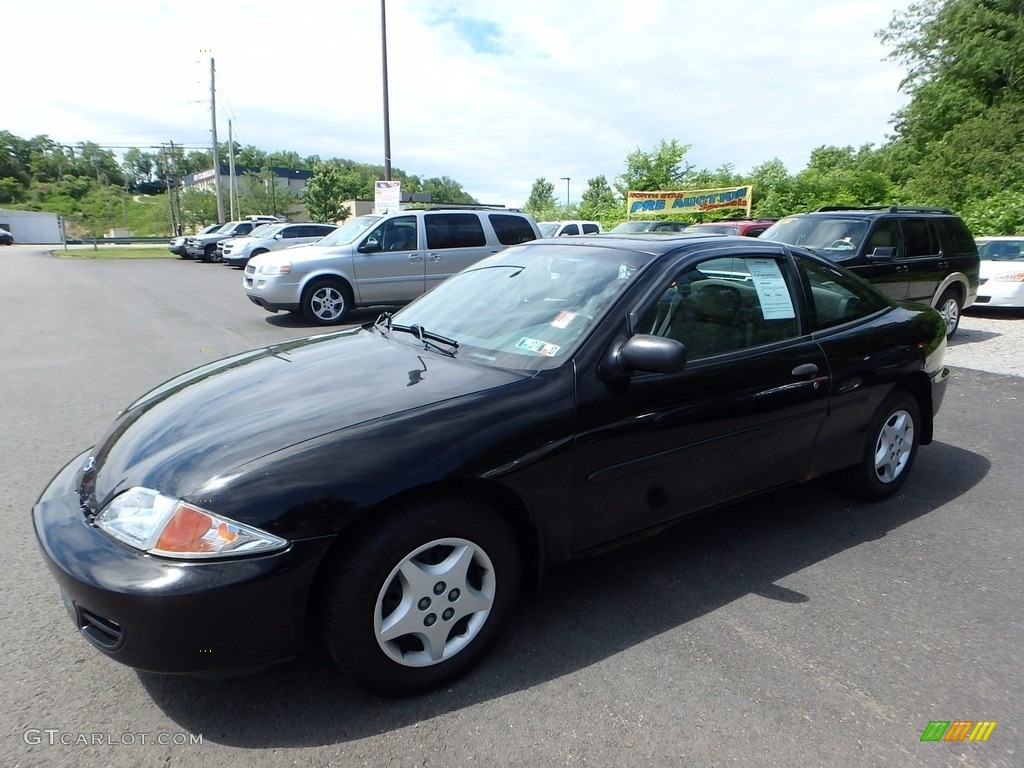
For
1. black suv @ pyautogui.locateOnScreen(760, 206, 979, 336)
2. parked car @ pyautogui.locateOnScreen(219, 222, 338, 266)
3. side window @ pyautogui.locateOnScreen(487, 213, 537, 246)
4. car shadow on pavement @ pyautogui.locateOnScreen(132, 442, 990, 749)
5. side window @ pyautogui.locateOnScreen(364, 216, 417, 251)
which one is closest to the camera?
car shadow on pavement @ pyautogui.locateOnScreen(132, 442, 990, 749)

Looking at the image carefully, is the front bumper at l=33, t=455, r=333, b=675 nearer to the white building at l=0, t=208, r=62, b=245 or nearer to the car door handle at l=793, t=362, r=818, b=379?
the car door handle at l=793, t=362, r=818, b=379

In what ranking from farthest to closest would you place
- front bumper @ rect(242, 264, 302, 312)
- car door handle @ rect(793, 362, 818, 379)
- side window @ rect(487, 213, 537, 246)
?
side window @ rect(487, 213, 537, 246)
front bumper @ rect(242, 264, 302, 312)
car door handle @ rect(793, 362, 818, 379)

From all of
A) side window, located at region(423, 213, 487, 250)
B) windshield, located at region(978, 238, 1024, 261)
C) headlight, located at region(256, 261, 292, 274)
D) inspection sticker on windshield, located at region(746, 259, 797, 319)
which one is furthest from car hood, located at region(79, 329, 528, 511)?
windshield, located at region(978, 238, 1024, 261)

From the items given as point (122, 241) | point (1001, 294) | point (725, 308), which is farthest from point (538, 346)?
point (122, 241)

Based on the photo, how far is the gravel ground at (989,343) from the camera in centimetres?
802

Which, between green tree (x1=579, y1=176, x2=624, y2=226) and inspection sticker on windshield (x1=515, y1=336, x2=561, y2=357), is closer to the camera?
inspection sticker on windshield (x1=515, y1=336, x2=561, y2=357)

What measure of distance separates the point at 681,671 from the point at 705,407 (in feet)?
3.63

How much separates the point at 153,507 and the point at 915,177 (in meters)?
31.6

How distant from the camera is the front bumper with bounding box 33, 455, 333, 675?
200 centimetres

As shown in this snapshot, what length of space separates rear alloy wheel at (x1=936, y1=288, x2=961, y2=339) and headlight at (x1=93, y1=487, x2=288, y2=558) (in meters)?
10.0

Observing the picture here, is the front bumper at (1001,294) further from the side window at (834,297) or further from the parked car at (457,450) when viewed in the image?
the parked car at (457,450)

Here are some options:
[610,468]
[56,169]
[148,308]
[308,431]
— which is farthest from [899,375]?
[56,169]

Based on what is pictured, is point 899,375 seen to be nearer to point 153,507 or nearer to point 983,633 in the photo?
point 983,633

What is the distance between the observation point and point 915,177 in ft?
89.2
